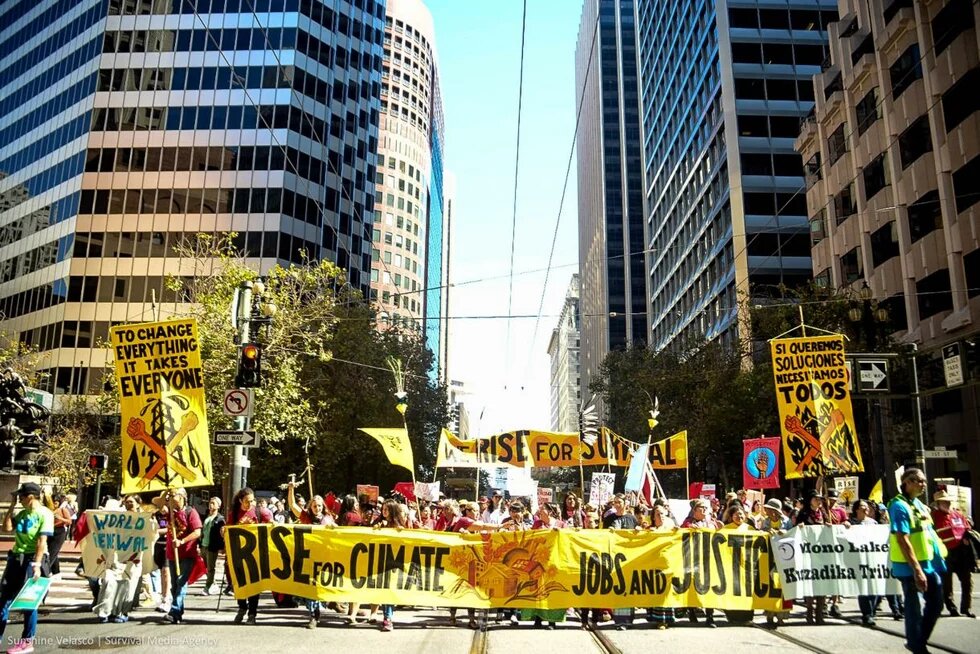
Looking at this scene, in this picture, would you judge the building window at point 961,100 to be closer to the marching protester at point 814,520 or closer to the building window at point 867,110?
the building window at point 867,110

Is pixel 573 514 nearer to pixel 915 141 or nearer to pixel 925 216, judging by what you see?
pixel 925 216

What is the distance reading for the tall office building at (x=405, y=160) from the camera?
10806 cm

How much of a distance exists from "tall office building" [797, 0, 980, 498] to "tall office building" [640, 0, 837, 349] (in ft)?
40.2

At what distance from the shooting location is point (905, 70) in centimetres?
3225

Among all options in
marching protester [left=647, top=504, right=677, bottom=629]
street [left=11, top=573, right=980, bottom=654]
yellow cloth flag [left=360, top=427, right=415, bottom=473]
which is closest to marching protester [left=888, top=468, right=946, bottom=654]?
street [left=11, top=573, right=980, bottom=654]

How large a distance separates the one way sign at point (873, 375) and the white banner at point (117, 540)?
1632 cm

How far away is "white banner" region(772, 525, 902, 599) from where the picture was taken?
10328 millimetres

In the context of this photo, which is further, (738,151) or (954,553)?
(738,151)

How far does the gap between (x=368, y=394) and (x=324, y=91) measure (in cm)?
3407

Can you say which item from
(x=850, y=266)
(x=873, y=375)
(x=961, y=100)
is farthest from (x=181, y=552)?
(x=850, y=266)

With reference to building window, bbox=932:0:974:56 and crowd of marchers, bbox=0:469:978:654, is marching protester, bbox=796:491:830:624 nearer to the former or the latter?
crowd of marchers, bbox=0:469:978:654

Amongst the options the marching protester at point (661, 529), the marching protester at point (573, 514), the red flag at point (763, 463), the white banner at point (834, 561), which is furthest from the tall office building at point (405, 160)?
the white banner at point (834, 561)

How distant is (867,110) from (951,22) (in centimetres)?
749

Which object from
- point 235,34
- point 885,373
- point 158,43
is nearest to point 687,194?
point 235,34
